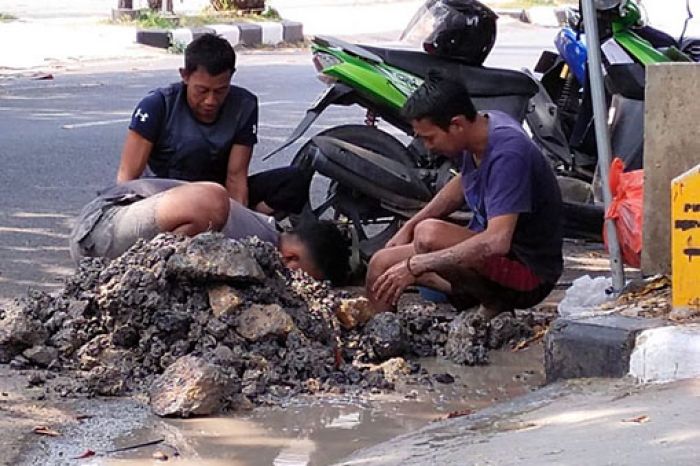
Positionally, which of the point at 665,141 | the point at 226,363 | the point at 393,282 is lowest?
the point at 226,363

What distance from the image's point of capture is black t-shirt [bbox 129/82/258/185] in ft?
18.9

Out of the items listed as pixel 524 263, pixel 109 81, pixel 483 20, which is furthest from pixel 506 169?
pixel 109 81

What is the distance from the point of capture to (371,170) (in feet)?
21.0

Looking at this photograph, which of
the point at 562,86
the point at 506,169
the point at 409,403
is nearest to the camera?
the point at 409,403

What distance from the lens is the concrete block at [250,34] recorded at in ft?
64.7

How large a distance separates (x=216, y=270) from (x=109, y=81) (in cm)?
1046

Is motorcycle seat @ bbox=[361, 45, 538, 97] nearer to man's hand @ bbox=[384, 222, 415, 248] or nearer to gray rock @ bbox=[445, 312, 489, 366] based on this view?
man's hand @ bbox=[384, 222, 415, 248]

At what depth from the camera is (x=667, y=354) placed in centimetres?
418

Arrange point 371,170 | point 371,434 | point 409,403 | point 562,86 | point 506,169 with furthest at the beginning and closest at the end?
point 562,86 → point 371,170 → point 506,169 → point 409,403 → point 371,434

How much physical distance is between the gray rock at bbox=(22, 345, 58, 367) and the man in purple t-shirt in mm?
1269

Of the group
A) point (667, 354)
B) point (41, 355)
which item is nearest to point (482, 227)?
point (667, 354)

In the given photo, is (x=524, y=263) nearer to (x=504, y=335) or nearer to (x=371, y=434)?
(x=504, y=335)

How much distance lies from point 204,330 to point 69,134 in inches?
252

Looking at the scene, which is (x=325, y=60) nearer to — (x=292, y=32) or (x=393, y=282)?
(x=393, y=282)
